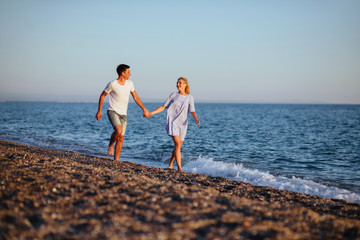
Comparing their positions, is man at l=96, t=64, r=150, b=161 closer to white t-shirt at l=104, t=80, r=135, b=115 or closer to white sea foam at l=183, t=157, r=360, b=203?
white t-shirt at l=104, t=80, r=135, b=115

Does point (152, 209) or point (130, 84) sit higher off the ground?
point (130, 84)

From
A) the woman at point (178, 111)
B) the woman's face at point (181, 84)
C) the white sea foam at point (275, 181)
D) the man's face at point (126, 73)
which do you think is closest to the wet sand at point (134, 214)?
the woman at point (178, 111)

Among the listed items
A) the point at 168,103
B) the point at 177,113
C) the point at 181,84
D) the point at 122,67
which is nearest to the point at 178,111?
the point at 177,113

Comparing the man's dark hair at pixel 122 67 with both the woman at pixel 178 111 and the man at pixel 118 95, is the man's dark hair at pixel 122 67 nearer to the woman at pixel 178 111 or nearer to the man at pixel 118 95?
the man at pixel 118 95

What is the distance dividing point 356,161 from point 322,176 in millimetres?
4699

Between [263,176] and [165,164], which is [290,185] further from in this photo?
[165,164]

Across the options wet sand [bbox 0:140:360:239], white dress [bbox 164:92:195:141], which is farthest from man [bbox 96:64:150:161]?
wet sand [bbox 0:140:360:239]

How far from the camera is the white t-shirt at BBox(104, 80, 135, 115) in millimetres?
7043

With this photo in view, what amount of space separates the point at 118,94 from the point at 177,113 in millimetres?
1742

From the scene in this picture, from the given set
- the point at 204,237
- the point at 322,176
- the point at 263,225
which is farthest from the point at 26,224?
the point at 322,176

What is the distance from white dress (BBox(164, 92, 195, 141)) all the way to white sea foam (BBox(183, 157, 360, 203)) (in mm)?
2928

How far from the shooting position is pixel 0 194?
141 inches

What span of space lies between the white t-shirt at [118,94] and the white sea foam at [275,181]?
3962 millimetres

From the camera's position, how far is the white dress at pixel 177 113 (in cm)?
710
